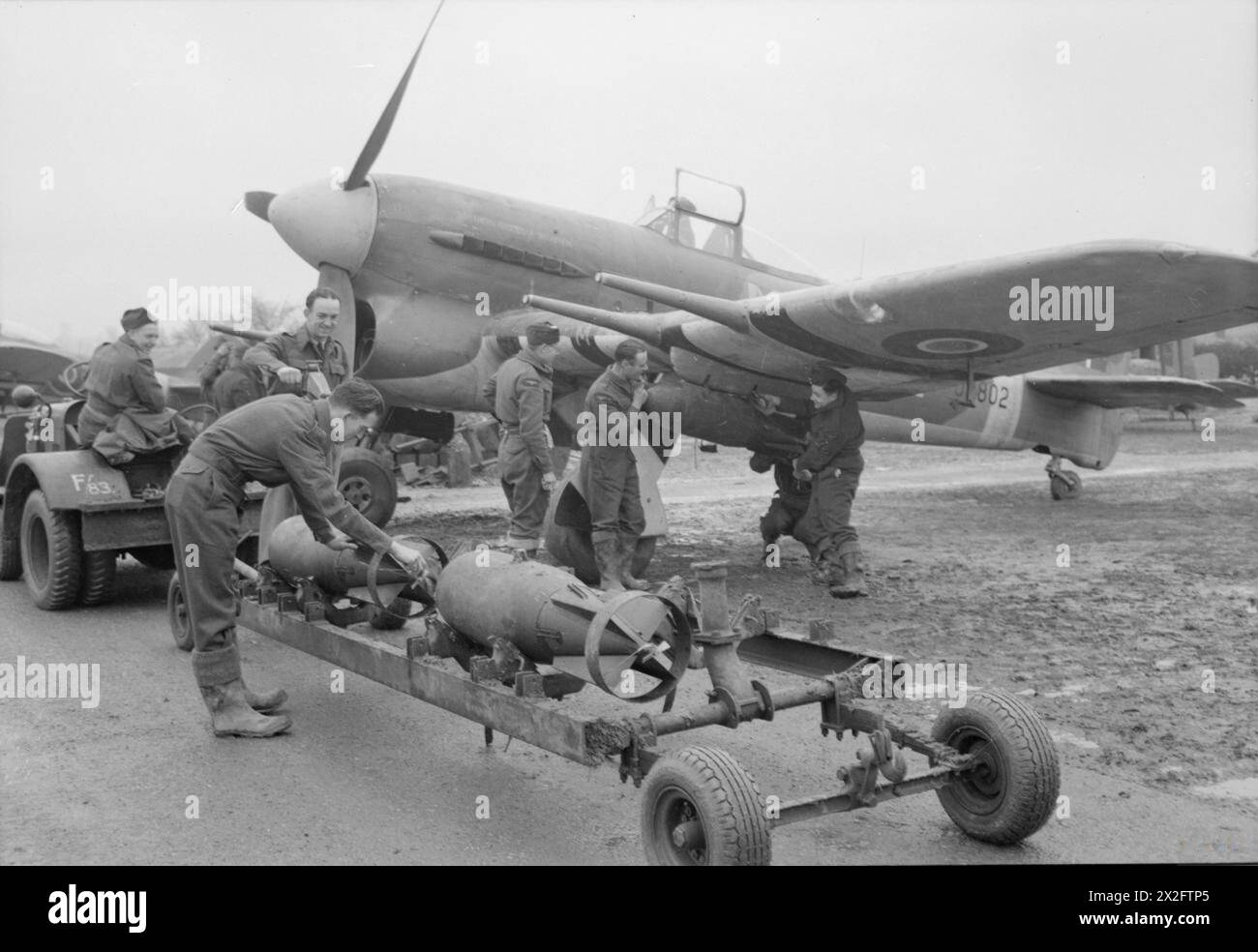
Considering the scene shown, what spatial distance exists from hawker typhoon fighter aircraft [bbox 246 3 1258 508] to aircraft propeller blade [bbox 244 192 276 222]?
2cm

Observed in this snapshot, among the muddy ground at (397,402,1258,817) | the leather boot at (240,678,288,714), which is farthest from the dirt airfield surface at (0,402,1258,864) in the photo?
the leather boot at (240,678,288,714)

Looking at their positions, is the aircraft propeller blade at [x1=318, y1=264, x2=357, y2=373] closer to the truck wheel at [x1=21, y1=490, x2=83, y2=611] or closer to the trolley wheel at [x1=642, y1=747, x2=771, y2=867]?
the truck wheel at [x1=21, y1=490, x2=83, y2=611]

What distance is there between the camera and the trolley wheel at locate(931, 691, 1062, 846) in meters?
3.30

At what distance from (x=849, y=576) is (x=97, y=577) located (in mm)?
5034

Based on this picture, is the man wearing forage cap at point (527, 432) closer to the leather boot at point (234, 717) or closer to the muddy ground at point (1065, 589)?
the muddy ground at point (1065, 589)

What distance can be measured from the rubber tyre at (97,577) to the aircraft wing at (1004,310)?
12.2ft

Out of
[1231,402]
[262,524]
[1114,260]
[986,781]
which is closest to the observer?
[986,781]

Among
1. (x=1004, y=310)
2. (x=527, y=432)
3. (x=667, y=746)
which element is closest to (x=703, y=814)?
(x=667, y=746)

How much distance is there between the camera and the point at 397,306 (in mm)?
9336

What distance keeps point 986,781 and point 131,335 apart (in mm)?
5940

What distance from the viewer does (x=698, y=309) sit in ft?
23.9

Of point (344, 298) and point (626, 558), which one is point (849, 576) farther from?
point (344, 298)
